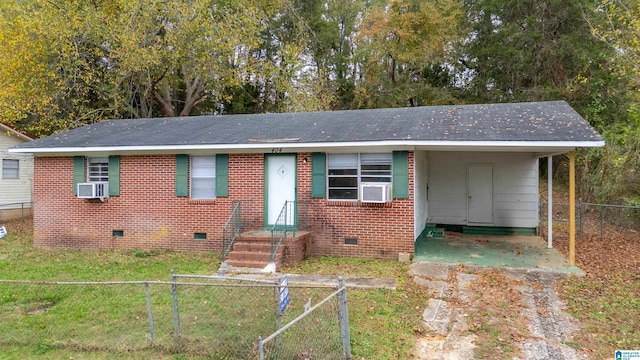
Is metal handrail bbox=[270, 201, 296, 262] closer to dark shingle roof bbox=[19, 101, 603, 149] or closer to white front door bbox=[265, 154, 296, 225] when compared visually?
white front door bbox=[265, 154, 296, 225]

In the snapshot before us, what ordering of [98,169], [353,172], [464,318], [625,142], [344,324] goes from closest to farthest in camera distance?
[344,324] < [464,318] < [353,172] < [98,169] < [625,142]

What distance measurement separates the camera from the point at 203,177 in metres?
10.5

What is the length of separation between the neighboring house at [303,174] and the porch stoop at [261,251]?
761 mm

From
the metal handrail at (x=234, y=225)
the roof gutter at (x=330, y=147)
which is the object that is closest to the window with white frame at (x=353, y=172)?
the roof gutter at (x=330, y=147)

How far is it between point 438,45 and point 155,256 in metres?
18.9

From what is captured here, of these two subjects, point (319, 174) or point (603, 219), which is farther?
point (603, 219)

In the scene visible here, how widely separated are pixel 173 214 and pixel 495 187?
30.6 feet

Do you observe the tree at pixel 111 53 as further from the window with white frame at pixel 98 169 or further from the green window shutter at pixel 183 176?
the green window shutter at pixel 183 176

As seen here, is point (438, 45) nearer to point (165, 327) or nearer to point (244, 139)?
point (244, 139)

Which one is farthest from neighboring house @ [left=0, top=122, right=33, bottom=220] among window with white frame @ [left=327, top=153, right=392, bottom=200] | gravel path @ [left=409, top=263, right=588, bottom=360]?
gravel path @ [left=409, top=263, right=588, bottom=360]

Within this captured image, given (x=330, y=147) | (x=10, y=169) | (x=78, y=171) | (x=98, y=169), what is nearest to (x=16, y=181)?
(x=10, y=169)

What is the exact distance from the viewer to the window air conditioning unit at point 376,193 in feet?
29.1

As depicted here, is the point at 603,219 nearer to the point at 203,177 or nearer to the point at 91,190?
the point at 203,177

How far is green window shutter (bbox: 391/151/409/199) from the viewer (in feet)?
29.7
